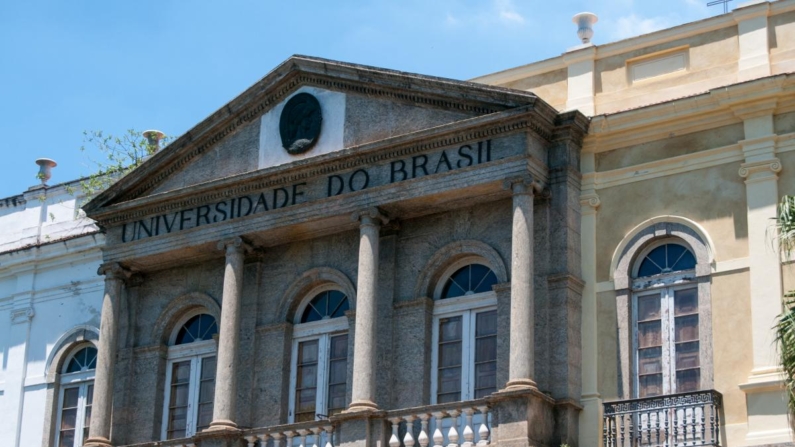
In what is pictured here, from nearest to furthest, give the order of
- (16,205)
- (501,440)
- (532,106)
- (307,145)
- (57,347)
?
(501,440)
(532,106)
(307,145)
(57,347)
(16,205)

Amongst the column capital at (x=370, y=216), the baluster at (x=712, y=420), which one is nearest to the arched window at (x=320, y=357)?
the column capital at (x=370, y=216)

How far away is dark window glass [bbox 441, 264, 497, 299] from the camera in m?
22.8

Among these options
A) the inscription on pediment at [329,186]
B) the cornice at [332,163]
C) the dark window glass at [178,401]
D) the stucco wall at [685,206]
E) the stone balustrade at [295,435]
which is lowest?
the stone balustrade at [295,435]

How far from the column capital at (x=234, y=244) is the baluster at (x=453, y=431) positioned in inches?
198

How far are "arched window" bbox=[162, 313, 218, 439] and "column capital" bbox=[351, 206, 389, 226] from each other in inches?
150

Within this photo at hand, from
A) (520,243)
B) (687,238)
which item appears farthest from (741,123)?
(520,243)

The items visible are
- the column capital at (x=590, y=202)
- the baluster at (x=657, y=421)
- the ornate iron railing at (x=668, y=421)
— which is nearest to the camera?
the ornate iron railing at (x=668, y=421)

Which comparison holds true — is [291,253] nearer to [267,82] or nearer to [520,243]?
[267,82]

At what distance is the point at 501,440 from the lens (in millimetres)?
20391

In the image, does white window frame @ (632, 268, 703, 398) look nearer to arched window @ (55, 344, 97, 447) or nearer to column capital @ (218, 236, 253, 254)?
column capital @ (218, 236, 253, 254)

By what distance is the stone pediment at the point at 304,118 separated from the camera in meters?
22.9

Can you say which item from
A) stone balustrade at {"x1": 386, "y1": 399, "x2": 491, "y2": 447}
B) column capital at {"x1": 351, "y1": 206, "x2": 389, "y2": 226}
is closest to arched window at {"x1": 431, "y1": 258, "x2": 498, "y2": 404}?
stone balustrade at {"x1": 386, "y1": 399, "x2": 491, "y2": 447}

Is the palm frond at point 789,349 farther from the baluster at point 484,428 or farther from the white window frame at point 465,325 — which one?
the white window frame at point 465,325

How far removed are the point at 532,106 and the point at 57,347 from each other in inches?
426
